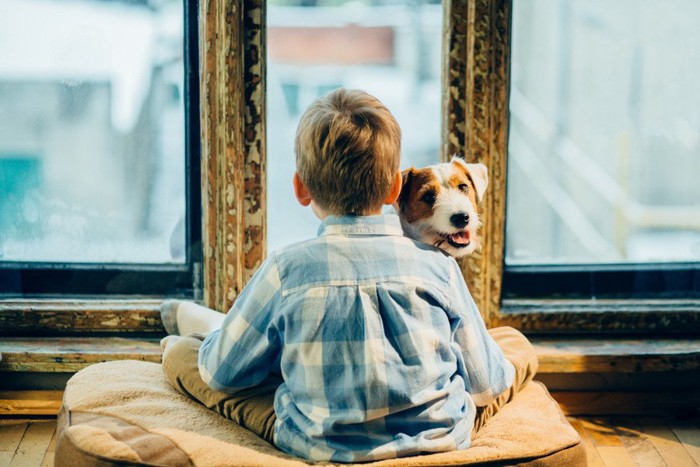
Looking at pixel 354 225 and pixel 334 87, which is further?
pixel 334 87

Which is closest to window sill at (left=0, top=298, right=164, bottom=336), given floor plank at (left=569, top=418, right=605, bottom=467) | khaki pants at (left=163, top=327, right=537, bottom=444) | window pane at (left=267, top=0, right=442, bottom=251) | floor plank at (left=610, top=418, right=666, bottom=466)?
window pane at (left=267, top=0, right=442, bottom=251)

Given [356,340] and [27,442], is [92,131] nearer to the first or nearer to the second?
[27,442]

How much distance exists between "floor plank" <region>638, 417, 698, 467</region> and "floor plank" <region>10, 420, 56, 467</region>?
144 cm

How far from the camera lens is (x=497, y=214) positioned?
2297 millimetres

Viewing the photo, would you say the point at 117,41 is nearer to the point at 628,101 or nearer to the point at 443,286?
the point at 443,286

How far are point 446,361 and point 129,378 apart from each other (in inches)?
27.1

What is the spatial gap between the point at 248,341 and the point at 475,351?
42 centimetres

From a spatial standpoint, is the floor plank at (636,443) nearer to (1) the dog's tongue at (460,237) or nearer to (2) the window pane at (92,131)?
(1) the dog's tongue at (460,237)

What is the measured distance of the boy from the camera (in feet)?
4.95

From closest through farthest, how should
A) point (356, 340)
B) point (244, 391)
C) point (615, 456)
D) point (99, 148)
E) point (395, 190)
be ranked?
1. point (356, 340)
2. point (395, 190)
3. point (244, 391)
4. point (615, 456)
5. point (99, 148)

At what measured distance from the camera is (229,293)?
Answer: 229 cm

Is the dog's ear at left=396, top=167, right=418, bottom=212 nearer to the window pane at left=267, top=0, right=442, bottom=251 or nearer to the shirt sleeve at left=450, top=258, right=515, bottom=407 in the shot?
the shirt sleeve at left=450, top=258, right=515, bottom=407

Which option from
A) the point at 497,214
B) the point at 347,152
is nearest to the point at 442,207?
the point at 347,152

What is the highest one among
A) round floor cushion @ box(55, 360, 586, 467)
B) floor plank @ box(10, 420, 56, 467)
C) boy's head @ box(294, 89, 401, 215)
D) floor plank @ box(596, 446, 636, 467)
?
boy's head @ box(294, 89, 401, 215)
